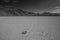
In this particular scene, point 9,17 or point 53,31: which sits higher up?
point 9,17

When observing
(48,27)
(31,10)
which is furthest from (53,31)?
(31,10)

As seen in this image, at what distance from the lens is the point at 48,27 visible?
702 millimetres

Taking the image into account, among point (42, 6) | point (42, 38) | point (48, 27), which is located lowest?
point (42, 38)

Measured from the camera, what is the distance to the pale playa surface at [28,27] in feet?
2.28

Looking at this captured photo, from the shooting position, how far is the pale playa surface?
27.3 inches

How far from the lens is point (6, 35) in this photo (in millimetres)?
738

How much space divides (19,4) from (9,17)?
165 millimetres

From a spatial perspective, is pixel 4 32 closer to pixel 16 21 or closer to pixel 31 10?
pixel 16 21

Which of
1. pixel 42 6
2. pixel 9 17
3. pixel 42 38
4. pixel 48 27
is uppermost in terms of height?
pixel 42 6

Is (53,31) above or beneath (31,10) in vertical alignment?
beneath

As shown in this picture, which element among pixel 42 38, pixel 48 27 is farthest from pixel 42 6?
pixel 42 38

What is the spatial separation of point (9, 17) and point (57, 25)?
0.48 meters

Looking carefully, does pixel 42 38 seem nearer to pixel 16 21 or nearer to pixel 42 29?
pixel 42 29

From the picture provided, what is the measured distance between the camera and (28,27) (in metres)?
0.72
